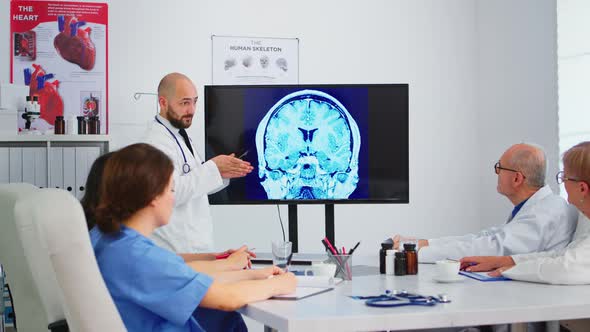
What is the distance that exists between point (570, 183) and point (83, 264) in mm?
1423

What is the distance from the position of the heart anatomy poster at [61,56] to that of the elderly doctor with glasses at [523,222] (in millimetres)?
2050

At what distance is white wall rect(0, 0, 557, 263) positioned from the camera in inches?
167

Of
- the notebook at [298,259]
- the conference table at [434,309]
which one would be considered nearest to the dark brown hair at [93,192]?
the conference table at [434,309]

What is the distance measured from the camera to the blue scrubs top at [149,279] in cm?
183

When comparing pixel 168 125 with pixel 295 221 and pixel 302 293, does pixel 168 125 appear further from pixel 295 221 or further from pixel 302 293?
pixel 302 293

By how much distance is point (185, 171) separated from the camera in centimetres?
320

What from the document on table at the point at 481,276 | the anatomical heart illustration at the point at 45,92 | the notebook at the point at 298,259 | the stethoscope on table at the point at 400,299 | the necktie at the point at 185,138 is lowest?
the notebook at the point at 298,259

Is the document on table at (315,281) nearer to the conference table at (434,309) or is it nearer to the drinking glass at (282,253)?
the conference table at (434,309)

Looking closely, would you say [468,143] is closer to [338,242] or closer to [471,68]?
[471,68]

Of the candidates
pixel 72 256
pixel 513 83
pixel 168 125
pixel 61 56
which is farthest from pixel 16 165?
pixel 513 83

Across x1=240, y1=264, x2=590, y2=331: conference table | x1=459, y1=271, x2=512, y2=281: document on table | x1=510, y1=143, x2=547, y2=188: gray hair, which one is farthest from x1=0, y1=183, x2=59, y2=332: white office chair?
x1=510, y1=143, x2=547, y2=188: gray hair

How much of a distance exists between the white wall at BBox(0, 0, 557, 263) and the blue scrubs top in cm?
240

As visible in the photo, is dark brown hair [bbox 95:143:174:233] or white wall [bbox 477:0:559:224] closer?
dark brown hair [bbox 95:143:174:233]

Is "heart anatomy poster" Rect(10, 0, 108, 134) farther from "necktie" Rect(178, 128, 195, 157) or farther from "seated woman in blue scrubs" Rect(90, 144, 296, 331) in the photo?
"seated woman in blue scrubs" Rect(90, 144, 296, 331)
